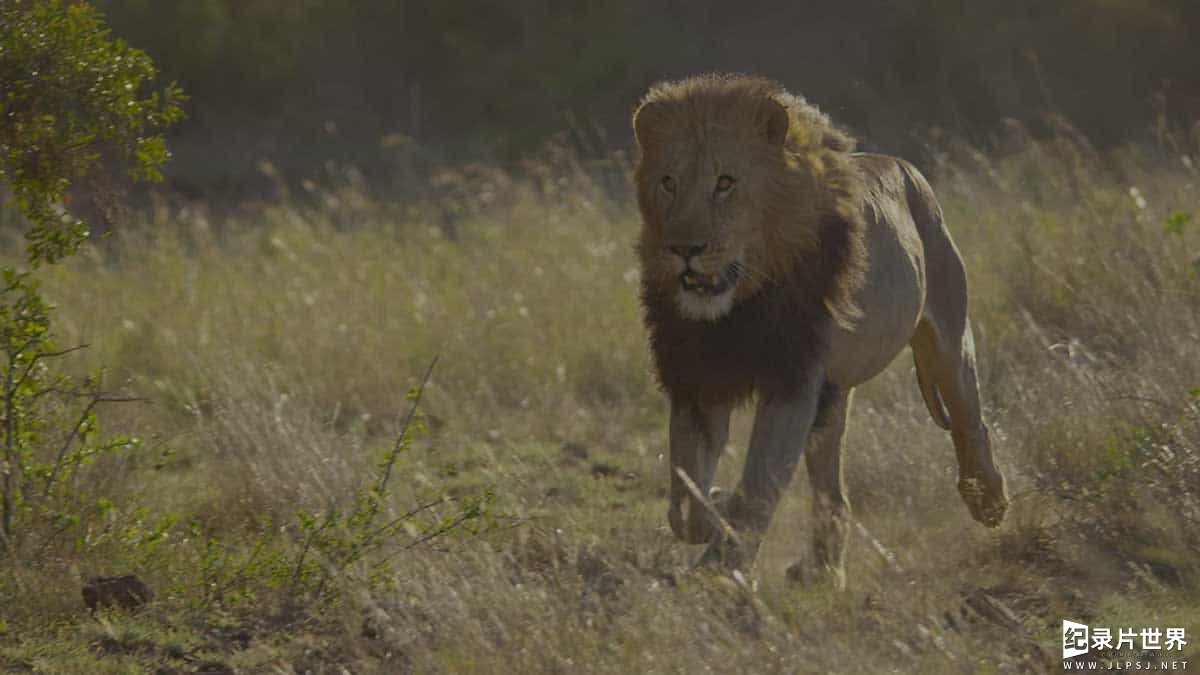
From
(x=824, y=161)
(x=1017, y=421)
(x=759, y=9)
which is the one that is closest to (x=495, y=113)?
(x=759, y=9)

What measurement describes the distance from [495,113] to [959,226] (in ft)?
A: 36.9

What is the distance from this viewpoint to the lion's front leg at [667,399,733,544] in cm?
507

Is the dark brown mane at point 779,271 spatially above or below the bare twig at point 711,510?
above

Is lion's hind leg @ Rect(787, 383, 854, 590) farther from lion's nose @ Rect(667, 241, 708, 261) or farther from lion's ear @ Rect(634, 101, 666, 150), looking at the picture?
lion's ear @ Rect(634, 101, 666, 150)

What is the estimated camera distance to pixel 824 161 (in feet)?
17.0

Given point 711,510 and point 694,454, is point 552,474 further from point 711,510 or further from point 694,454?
point 711,510

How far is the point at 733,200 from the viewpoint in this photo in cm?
486

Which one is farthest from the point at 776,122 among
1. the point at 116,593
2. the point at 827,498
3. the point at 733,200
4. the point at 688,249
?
the point at 116,593

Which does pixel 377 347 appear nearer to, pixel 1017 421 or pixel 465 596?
pixel 1017 421

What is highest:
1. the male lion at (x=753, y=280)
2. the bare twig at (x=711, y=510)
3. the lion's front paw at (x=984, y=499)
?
the male lion at (x=753, y=280)

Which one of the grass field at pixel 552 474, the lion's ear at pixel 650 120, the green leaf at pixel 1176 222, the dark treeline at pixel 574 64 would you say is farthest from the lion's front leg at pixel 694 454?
the dark treeline at pixel 574 64

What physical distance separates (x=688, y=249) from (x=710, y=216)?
0.40ft

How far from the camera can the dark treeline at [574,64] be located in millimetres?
19000

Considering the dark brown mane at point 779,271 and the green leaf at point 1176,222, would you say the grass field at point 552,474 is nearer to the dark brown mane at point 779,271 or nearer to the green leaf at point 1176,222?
the green leaf at point 1176,222
